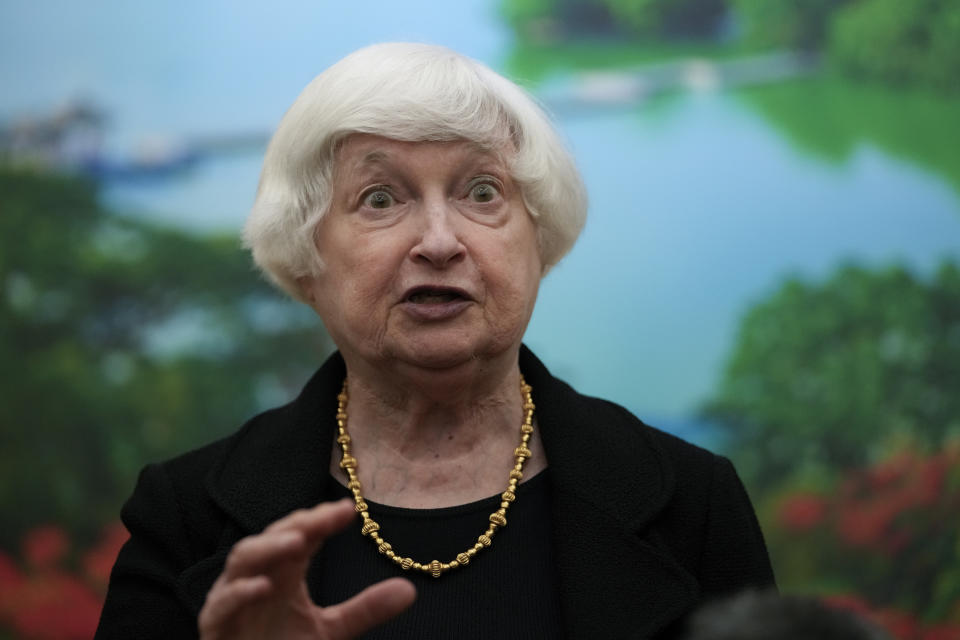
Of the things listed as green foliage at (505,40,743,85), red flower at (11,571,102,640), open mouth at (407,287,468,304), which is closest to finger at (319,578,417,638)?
open mouth at (407,287,468,304)

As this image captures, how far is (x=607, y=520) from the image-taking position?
6.26ft

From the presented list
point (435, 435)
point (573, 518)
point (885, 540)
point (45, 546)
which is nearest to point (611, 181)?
point (885, 540)

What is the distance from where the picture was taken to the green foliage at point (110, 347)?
12.3ft

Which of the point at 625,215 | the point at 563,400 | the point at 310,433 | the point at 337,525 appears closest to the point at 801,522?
the point at 625,215

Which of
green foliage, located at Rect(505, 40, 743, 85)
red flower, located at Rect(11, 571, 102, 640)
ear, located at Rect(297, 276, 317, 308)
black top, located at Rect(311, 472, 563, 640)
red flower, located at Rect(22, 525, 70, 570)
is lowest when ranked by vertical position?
red flower, located at Rect(11, 571, 102, 640)

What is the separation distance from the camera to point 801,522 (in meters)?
3.61

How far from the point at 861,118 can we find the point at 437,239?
2427 mm

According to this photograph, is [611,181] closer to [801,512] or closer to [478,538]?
[801,512]

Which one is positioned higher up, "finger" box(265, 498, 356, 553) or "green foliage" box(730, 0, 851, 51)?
"green foliage" box(730, 0, 851, 51)

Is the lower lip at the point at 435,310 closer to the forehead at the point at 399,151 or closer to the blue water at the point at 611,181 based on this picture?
the forehead at the point at 399,151

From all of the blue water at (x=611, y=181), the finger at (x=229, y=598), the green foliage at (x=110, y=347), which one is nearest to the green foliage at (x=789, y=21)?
the blue water at (x=611, y=181)

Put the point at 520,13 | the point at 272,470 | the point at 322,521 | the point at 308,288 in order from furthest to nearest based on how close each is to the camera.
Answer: the point at 520,13 < the point at 308,288 < the point at 272,470 < the point at 322,521

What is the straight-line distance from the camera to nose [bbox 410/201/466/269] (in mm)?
1848

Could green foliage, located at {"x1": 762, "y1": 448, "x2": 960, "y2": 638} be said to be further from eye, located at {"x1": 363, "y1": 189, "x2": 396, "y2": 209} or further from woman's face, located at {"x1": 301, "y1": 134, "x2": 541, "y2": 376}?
eye, located at {"x1": 363, "y1": 189, "x2": 396, "y2": 209}
